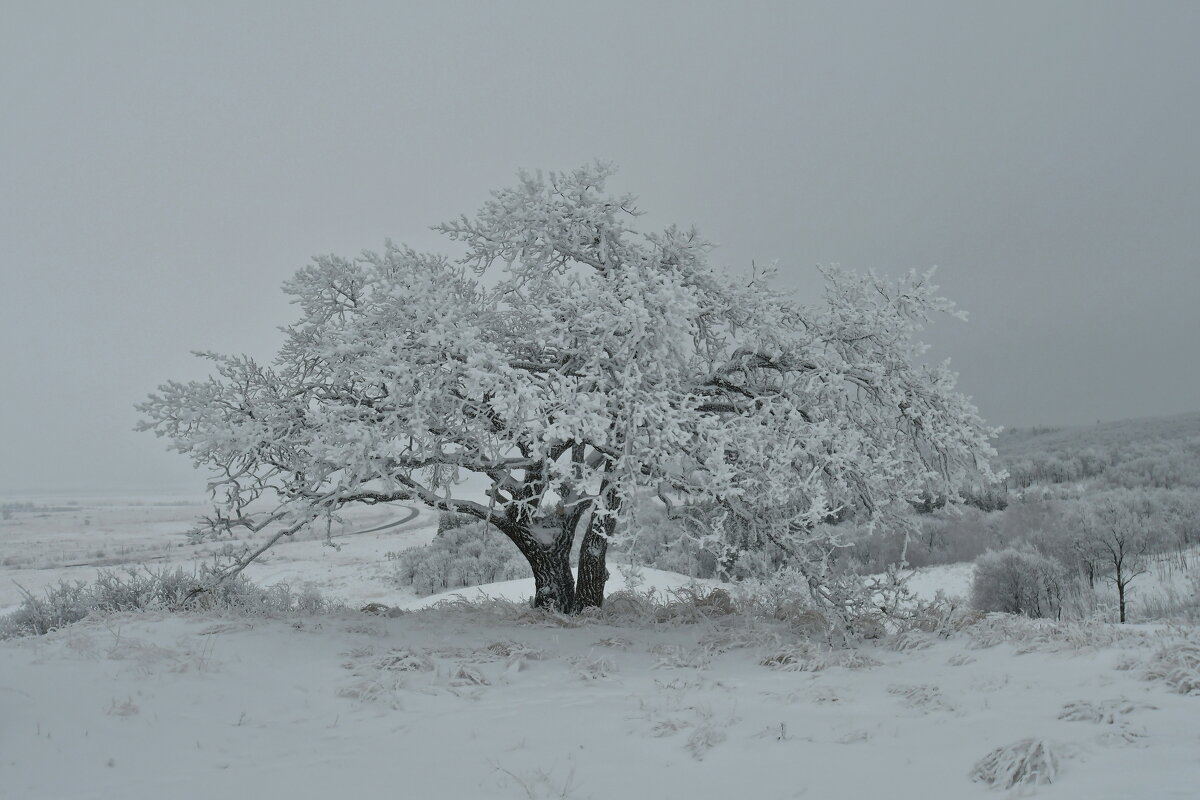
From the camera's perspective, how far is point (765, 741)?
4438mm

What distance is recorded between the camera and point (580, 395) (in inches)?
239

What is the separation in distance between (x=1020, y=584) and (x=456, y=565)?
46.1ft

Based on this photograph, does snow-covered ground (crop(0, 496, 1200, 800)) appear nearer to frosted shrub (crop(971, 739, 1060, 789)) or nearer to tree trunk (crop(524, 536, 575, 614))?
frosted shrub (crop(971, 739, 1060, 789))

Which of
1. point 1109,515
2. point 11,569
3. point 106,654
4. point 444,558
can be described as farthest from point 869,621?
point 11,569

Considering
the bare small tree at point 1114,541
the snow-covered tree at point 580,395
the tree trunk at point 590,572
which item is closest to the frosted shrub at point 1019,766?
the snow-covered tree at point 580,395

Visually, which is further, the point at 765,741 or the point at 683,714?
the point at 683,714

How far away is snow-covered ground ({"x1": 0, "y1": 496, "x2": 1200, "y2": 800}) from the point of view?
3.83 m

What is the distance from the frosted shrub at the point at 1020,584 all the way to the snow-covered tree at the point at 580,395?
6.73m

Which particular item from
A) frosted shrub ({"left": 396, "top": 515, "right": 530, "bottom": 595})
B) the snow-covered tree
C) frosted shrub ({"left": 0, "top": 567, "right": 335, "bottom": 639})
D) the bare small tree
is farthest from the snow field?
frosted shrub ({"left": 396, "top": 515, "right": 530, "bottom": 595})

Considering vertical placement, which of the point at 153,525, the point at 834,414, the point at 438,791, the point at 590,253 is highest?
the point at 590,253

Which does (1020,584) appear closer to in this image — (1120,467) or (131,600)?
(131,600)

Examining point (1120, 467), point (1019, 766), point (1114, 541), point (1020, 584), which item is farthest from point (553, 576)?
point (1120, 467)

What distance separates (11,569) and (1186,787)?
1130 inches

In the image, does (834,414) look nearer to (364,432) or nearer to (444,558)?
(364,432)
